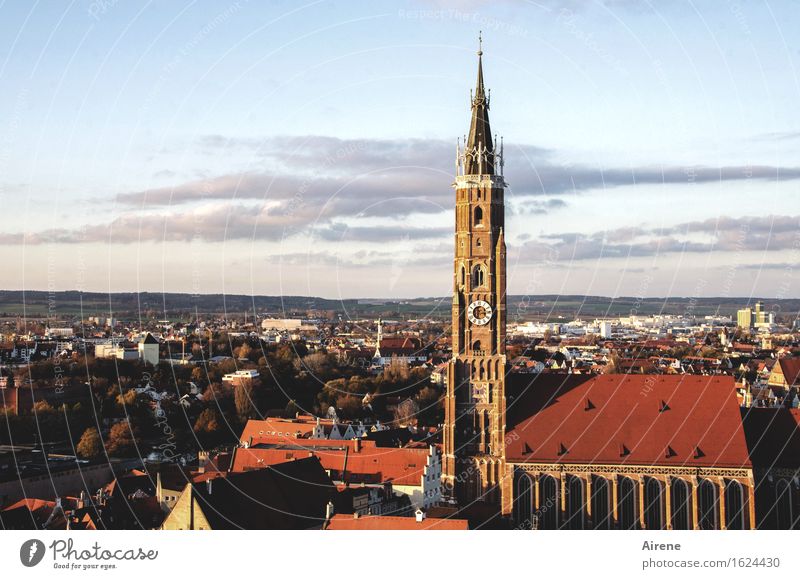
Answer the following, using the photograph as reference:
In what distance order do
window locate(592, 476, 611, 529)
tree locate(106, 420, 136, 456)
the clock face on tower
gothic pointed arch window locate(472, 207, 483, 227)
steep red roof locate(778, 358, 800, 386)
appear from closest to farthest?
1. window locate(592, 476, 611, 529)
2. the clock face on tower
3. gothic pointed arch window locate(472, 207, 483, 227)
4. tree locate(106, 420, 136, 456)
5. steep red roof locate(778, 358, 800, 386)

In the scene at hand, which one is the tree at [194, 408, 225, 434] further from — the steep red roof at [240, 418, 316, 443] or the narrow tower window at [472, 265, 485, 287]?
the narrow tower window at [472, 265, 485, 287]

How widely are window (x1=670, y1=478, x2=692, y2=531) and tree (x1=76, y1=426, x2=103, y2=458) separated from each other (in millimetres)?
32170

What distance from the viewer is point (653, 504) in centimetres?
3944

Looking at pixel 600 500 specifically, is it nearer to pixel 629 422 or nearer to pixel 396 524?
pixel 629 422

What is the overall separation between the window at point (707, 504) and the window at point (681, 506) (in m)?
0.38

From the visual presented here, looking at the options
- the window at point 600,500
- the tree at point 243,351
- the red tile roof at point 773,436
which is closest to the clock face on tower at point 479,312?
the window at point 600,500

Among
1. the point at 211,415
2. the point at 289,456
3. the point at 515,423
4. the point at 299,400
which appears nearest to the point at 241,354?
the point at 299,400

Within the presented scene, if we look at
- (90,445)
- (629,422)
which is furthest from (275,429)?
(629,422)

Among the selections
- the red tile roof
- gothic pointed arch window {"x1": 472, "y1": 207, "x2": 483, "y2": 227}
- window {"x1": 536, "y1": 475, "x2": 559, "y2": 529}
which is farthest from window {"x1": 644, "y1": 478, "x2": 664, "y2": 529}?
gothic pointed arch window {"x1": 472, "y1": 207, "x2": 483, "y2": 227}

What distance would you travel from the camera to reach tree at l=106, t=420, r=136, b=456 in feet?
201

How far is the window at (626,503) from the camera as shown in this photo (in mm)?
39438

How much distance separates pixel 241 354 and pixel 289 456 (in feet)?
170

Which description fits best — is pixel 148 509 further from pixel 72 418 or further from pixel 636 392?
pixel 72 418

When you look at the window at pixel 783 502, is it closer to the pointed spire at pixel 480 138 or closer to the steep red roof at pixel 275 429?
the pointed spire at pixel 480 138
